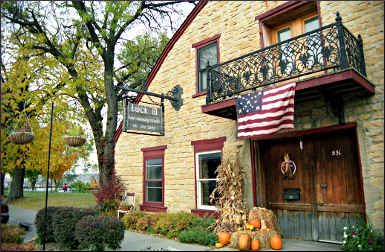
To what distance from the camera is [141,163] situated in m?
11.8

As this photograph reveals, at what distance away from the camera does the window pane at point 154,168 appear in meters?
11.1

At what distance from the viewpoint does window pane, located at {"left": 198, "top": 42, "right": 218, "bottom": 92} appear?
33.1 feet

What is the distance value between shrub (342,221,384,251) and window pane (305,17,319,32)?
5.04m

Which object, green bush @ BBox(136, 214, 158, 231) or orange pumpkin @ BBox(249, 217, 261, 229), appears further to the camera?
green bush @ BBox(136, 214, 158, 231)

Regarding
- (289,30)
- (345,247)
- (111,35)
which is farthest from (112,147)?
(345,247)

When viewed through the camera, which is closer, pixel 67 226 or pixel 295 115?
pixel 67 226

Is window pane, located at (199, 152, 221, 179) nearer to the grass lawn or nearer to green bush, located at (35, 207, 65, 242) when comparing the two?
green bush, located at (35, 207, 65, 242)

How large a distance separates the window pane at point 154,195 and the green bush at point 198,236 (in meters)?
3.01

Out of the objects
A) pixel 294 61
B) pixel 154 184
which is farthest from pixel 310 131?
pixel 154 184

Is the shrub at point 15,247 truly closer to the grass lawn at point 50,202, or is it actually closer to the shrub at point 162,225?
the shrub at point 162,225

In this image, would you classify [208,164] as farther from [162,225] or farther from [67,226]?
[67,226]

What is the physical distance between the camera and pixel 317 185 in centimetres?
731

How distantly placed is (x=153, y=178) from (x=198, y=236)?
4117 mm

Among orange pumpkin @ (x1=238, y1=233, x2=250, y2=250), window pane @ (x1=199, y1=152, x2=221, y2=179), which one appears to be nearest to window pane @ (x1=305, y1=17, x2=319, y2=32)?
window pane @ (x1=199, y1=152, x2=221, y2=179)
